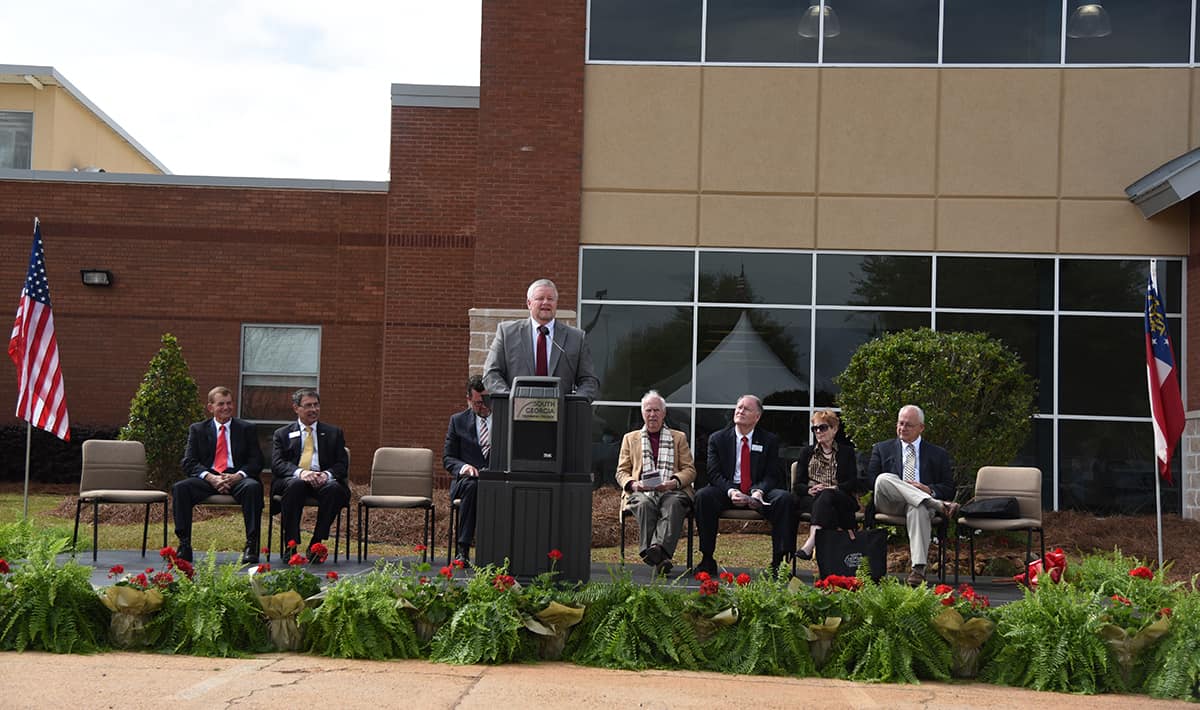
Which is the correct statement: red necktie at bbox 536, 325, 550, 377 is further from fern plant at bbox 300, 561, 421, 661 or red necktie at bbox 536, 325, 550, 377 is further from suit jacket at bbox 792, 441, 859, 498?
suit jacket at bbox 792, 441, 859, 498

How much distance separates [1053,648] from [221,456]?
22.5 ft

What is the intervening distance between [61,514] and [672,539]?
821cm

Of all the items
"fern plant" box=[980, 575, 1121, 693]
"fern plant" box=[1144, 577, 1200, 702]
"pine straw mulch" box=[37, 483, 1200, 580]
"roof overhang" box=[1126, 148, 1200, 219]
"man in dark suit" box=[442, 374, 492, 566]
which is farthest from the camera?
"roof overhang" box=[1126, 148, 1200, 219]

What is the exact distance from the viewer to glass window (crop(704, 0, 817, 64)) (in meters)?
15.6

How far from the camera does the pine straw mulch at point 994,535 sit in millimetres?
11992

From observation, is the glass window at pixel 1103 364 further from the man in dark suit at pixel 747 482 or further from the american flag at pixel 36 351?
the american flag at pixel 36 351

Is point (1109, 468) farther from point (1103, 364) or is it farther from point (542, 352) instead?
point (542, 352)

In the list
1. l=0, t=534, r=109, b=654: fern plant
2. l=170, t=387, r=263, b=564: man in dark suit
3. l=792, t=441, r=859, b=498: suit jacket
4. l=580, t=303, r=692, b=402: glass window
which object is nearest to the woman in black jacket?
l=792, t=441, r=859, b=498: suit jacket

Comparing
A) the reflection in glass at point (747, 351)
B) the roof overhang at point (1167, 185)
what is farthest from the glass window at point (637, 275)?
the roof overhang at point (1167, 185)

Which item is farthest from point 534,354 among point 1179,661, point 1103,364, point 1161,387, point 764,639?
point 1103,364

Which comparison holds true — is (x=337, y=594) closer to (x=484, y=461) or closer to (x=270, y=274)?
(x=484, y=461)

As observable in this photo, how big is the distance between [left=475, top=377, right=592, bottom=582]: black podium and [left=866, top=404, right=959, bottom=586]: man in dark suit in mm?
3062

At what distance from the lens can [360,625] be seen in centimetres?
685

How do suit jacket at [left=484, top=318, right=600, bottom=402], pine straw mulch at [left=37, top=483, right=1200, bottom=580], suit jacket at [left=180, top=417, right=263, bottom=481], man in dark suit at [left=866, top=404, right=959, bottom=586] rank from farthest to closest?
pine straw mulch at [left=37, top=483, right=1200, bottom=580]
suit jacket at [left=180, top=417, right=263, bottom=481]
man in dark suit at [left=866, top=404, right=959, bottom=586]
suit jacket at [left=484, top=318, right=600, bottom=402]
